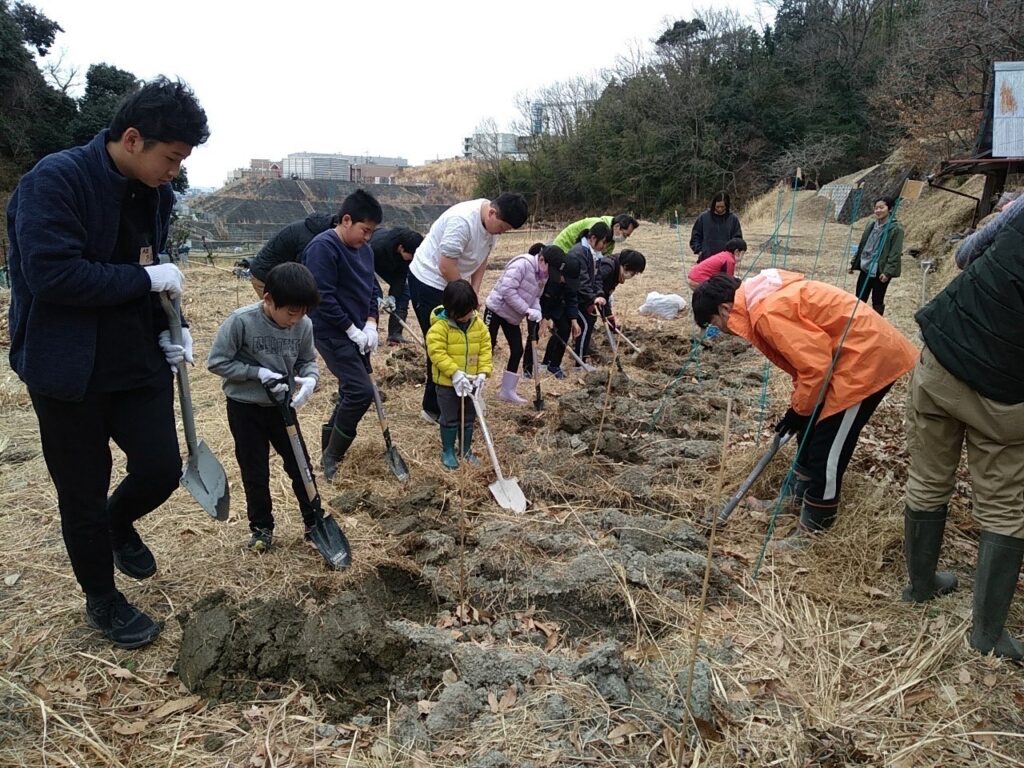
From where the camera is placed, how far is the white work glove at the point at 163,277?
82.4 inches

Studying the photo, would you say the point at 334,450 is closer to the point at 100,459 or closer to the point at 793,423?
the point at 100,459

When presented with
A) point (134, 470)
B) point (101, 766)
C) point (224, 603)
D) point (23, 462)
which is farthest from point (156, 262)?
point (23, 462)

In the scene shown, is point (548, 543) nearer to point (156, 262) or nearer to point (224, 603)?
point (224, 603)

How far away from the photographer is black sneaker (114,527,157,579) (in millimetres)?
2494

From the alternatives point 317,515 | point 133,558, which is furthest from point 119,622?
point 317,515

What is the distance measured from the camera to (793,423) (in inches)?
119

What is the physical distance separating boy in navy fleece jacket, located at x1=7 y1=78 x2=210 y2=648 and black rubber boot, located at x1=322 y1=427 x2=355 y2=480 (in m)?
1.48

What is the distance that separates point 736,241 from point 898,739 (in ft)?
17.7

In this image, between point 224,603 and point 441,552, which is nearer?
point 224,603

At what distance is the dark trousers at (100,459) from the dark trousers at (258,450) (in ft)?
1.51

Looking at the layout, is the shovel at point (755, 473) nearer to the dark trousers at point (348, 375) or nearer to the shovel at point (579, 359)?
the dark trousers at point (348, 375)

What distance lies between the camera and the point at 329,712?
2.07 meters

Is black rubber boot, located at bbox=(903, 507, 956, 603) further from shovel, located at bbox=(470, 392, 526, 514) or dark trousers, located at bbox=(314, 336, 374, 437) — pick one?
dark trousers, located at bbox=(314, 336, 374, 437)

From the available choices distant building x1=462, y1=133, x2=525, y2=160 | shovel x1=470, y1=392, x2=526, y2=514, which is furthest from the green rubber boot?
distant building x1=462, y1=133, x2=525, y2=160
